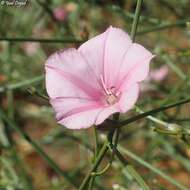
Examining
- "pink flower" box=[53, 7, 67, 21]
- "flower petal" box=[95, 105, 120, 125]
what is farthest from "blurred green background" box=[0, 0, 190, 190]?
"flower petal" box=[95, 105, 120, 125]

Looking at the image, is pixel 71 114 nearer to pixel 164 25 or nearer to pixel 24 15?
pixel 164 25

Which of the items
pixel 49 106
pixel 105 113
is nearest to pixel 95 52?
pixel 105 113

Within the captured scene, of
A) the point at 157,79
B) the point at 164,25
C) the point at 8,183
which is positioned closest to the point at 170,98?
the point at 164,25

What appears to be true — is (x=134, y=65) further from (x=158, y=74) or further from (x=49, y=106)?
(x=158, y=74)

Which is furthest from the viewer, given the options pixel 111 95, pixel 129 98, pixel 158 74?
pixel 158 74

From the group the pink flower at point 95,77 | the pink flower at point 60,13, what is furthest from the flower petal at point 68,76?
the pink flower at point 60,13

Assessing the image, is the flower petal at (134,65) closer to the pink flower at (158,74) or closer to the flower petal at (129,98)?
the flower petal at (129,98)
